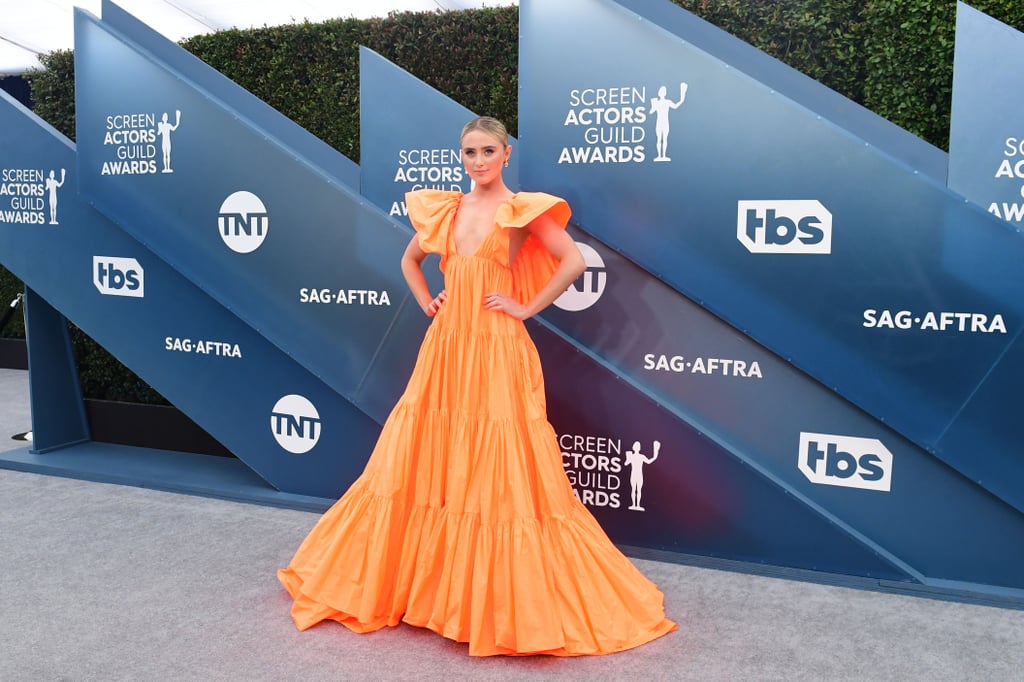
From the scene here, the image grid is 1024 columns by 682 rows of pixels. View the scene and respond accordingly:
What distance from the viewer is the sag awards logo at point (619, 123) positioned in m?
3.25

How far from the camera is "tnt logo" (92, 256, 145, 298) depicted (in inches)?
173

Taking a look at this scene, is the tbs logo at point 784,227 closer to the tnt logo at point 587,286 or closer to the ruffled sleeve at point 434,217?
the tnt logo at point 587,286

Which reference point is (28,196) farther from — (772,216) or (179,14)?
(179,14)

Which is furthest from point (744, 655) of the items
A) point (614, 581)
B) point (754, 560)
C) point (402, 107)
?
point (402, 107)

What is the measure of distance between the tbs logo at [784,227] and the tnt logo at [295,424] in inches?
79.7

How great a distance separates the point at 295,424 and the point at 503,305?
165 cm

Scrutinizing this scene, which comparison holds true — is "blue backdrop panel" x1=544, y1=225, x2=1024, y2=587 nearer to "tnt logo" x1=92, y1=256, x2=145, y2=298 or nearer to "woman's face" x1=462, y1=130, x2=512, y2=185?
"woman's face" x1=462, y1=130, x2=512, y2=185

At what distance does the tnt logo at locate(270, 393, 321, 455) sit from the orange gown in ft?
3.62

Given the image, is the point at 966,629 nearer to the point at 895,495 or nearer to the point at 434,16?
the point at 895,495

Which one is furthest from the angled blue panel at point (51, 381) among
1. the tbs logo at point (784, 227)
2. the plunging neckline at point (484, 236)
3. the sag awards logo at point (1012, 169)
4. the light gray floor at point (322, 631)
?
the sag awards logo at point (1012, 169)

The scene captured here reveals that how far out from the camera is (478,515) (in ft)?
8.96

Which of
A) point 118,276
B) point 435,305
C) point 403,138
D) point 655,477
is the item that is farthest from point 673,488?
point 118,276

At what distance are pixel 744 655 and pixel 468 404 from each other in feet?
3.64

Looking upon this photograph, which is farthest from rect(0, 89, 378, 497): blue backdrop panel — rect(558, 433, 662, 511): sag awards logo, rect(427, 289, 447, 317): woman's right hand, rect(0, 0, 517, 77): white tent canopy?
rect(0, 0, 517, 77): white tent canopy
